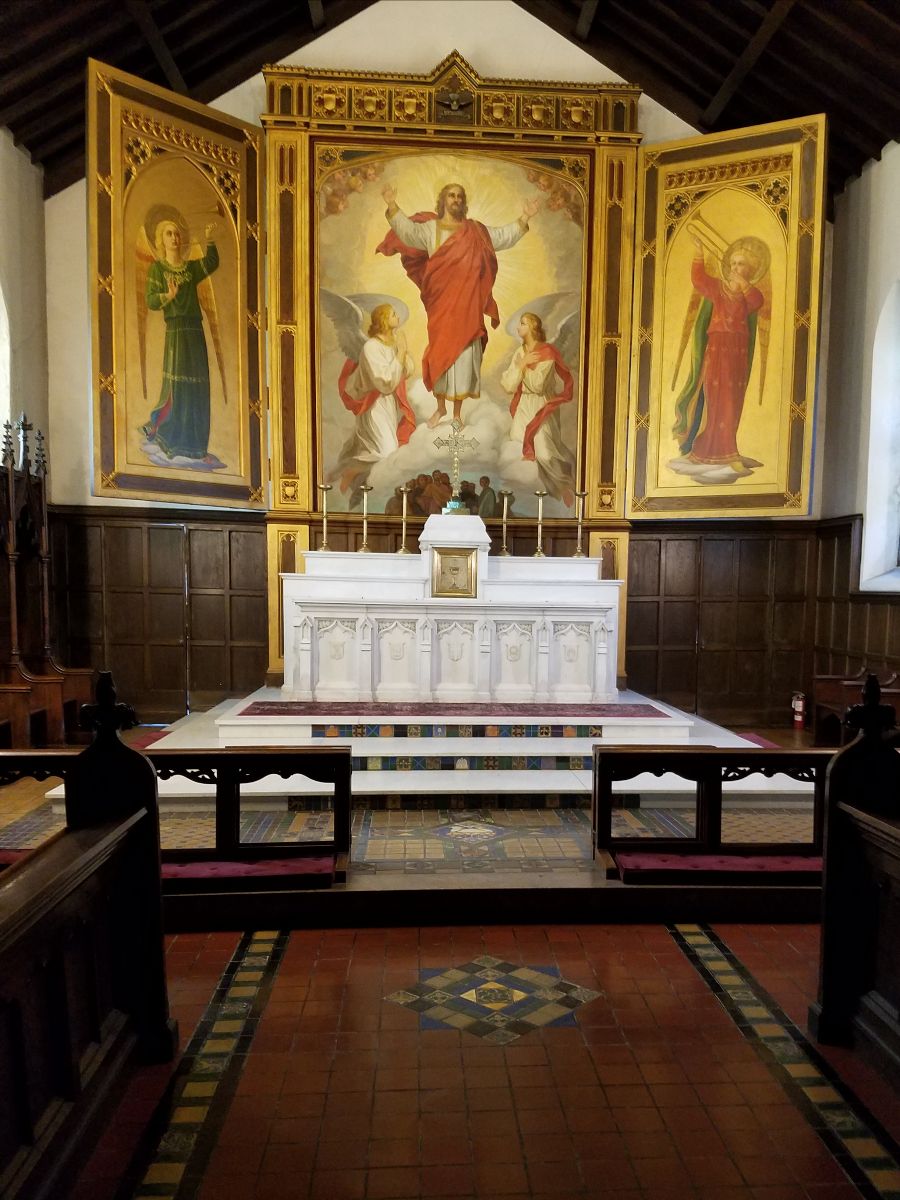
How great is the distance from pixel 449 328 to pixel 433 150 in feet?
7.08

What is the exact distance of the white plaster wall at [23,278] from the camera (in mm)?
8875

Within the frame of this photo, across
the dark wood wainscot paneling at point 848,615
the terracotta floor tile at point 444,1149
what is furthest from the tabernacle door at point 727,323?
the terracotta floor tile at point 444,1149

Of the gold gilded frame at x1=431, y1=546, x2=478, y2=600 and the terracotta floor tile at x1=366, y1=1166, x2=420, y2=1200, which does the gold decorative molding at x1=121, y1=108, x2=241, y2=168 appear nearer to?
the gold gilded frame at x1=431, y1=546, x2=478, y2=600

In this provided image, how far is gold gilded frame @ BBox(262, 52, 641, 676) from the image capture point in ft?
32.0

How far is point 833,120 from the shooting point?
901cm

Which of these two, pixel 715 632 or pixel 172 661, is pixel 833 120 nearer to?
pixel 715 632

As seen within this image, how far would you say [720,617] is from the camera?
34.8 feet

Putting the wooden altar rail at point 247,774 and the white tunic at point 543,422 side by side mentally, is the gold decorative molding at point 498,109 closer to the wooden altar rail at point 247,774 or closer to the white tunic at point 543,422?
the white tunic at point 543,422

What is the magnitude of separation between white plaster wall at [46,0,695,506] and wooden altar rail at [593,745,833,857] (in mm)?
8069

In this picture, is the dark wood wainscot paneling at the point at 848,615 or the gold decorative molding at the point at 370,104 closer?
the dark wood wainscot paneling at the point at 848,615

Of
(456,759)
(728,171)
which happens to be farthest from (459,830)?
(728,171)

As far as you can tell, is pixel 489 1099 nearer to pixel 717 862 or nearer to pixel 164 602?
pixel 717 862

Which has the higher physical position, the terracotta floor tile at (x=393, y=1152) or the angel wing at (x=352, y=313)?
the angel wing at (x=352, y=313)

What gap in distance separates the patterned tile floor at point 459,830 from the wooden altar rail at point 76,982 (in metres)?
2.17
